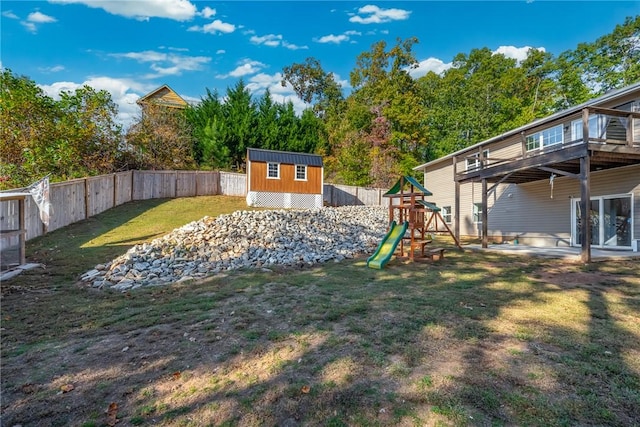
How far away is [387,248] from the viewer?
8.68 metres

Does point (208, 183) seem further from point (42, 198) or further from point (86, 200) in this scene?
point (42, 198)

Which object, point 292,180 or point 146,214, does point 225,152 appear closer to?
point 292,180

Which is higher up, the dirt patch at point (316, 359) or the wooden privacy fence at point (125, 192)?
the wooden privacy fence at point (125, 192)

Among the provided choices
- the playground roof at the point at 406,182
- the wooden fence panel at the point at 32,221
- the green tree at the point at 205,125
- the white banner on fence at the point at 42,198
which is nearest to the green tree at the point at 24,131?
the wooden fence panel at the point at 32,221

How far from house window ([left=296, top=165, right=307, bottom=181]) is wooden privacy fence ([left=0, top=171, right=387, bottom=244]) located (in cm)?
310

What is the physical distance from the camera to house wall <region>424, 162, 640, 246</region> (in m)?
9.86

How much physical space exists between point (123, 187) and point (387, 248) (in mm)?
14784

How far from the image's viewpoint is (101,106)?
17.6m

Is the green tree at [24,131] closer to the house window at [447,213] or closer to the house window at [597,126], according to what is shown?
the house window at [447,213]

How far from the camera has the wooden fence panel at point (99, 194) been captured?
14.1 metres

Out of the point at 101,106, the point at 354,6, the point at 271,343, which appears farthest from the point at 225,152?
the point at 271,343

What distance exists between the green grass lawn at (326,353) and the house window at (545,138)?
7.11m

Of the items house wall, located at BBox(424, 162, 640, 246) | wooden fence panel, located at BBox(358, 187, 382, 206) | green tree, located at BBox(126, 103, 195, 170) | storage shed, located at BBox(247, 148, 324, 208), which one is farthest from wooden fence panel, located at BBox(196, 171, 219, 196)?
house wall, located at BBox(424, 162, 640, 246)

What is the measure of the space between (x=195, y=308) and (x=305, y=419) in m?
3.14
